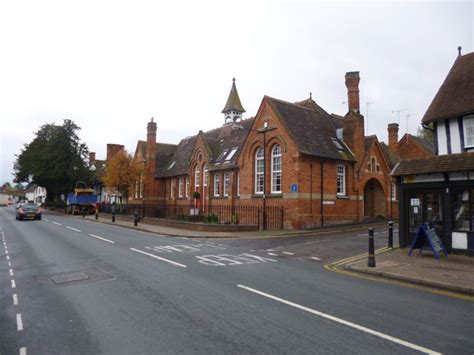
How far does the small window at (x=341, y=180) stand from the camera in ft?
87.9

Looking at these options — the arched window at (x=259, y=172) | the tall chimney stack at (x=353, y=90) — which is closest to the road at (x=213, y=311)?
the arched window at (x=259, y=172)

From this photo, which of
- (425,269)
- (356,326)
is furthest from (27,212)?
(356,326)

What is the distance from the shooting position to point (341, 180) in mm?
27016

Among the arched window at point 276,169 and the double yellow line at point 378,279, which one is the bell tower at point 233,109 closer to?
the arched window at point 276,169

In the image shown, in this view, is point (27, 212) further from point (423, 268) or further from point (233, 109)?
point (423, 268)

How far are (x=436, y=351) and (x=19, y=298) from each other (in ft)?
25.0

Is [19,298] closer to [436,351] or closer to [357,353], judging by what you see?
[357,353]

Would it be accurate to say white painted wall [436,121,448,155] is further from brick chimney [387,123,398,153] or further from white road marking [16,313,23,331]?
brick chimney [387,123,398,153]

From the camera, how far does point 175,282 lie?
844 centimetres

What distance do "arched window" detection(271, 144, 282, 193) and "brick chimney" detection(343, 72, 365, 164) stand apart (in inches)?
249

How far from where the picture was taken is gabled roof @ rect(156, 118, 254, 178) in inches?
1248

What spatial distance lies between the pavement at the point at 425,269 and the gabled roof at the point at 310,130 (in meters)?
12.1

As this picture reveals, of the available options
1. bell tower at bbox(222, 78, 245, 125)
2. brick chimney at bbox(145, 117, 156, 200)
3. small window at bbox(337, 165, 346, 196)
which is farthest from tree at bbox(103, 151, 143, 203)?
small window at bbox(337, 165, 346, 196)

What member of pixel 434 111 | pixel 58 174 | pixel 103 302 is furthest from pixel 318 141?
pixel 58 174
